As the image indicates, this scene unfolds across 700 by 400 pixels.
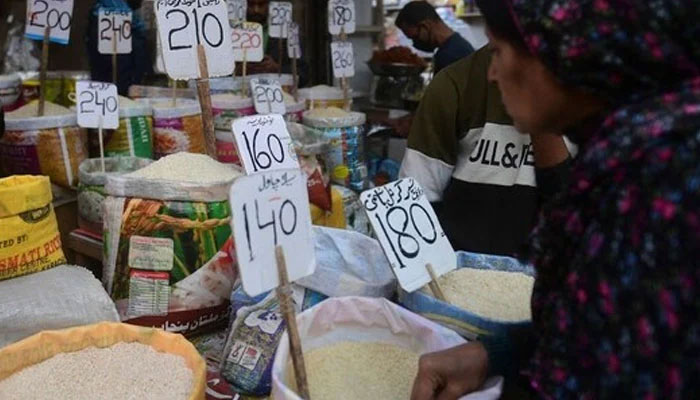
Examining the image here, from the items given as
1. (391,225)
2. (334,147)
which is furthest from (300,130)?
(391,225)

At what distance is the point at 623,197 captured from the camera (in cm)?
53

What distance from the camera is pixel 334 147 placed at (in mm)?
2188

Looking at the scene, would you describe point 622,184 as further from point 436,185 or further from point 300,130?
point 300,130

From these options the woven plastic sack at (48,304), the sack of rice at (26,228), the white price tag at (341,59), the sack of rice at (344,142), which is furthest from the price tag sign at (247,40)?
the woven plastic sack at (48,304)

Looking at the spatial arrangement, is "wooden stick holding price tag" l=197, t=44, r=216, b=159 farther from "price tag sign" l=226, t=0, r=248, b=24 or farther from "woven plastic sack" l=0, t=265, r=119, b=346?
"price tag sign" l=226, t=0, r=248, b=24

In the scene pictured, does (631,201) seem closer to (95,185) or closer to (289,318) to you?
(289,318)

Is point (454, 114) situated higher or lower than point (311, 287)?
higher

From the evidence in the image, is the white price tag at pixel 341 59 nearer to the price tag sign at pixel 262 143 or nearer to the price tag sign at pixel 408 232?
the price tag sign at pixel 262 143

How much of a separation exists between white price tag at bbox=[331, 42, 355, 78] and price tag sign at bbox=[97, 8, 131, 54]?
0.72 m

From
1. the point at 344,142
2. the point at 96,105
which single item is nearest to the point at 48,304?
the point at 96,105

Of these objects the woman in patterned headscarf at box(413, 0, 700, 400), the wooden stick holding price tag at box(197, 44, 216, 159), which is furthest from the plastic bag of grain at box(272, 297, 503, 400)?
the wooden stick holding price tag at box(197, 44, 216, 159)

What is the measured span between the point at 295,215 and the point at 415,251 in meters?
0.29

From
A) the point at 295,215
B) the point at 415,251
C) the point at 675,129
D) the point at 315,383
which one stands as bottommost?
the point at 315,383

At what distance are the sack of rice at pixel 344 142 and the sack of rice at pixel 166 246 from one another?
926 millimetres
